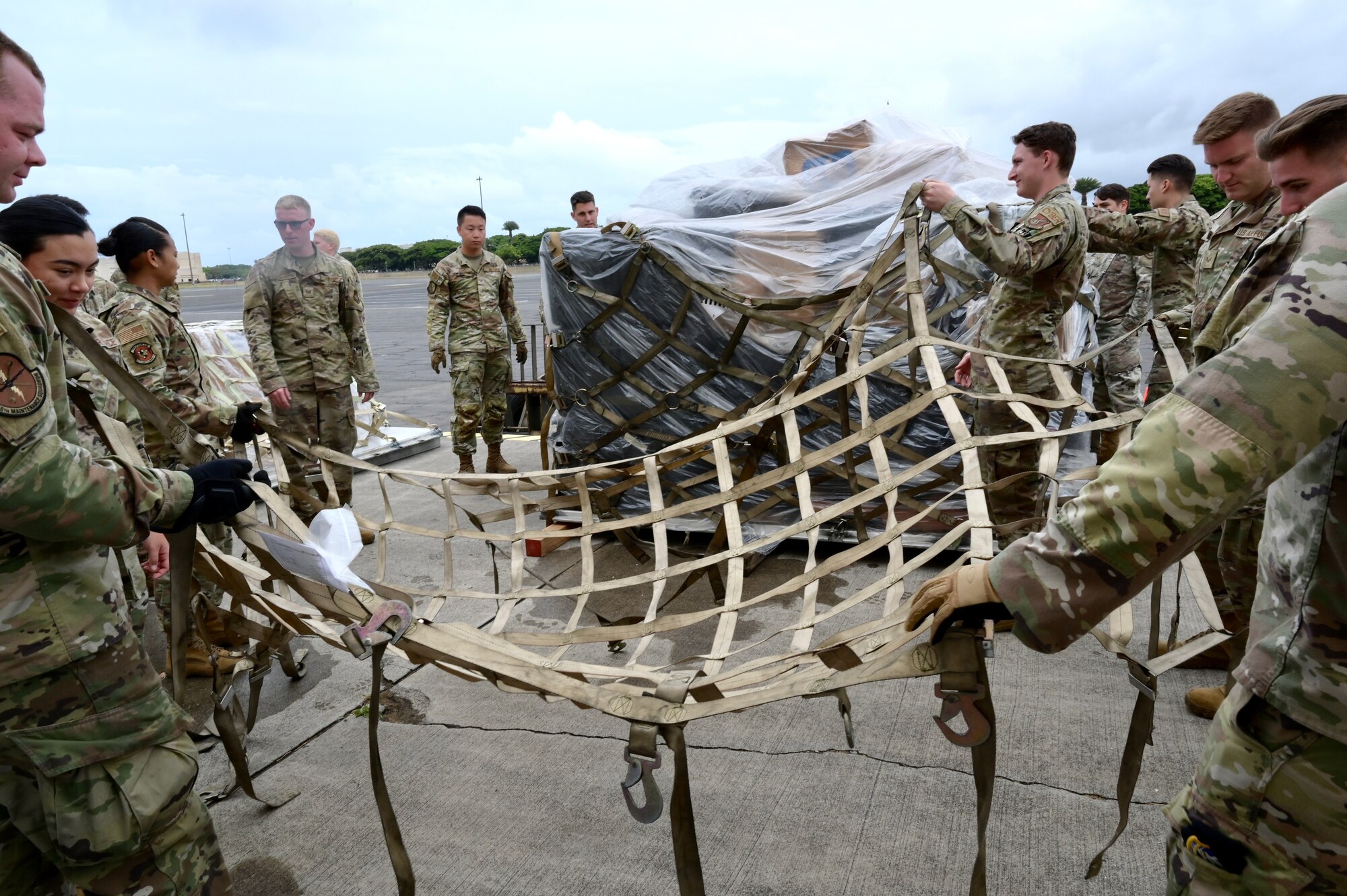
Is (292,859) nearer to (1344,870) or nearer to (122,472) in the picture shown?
(122,472)

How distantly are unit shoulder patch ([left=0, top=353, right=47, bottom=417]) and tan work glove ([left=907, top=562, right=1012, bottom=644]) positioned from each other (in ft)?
4.53

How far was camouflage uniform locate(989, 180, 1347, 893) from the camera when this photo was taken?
0.87 meters

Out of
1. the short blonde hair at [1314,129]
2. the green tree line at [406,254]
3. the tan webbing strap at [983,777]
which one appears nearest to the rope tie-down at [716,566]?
the tan webbing strap at [983,777]

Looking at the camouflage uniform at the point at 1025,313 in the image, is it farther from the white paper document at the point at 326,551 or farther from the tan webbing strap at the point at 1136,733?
the white paper document at the point at 326,551

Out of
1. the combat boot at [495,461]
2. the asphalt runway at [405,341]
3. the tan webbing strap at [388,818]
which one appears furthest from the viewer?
Answer: the asphalt runway at [405,341]

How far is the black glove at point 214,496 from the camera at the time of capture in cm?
152

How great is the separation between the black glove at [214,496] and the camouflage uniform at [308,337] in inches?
106

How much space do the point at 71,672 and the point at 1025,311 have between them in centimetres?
326

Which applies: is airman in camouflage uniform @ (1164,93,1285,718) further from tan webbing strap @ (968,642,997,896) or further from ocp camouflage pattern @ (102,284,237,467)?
ocp camouflage pattern @ (102,284,237,467)

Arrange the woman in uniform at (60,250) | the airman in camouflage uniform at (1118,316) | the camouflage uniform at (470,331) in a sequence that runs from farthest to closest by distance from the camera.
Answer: the camouflage uniform at (470,331) → the airman in camouflage uniform at (1118,316) → the woman in uniform at (60,250)

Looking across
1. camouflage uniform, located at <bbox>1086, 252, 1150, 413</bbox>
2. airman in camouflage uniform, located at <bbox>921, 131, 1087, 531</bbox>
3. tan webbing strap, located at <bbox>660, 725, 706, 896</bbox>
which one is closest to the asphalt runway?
airman in camouflage uniform, located at <bbox>921, 131, 1087, 531</bbox>

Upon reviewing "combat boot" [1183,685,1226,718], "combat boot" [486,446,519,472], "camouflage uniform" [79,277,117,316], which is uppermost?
"camouflage uniform" [79,277,117,316]

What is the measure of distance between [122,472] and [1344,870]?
1.89 m

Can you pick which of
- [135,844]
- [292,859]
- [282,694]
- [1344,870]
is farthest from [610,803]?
[1344,870]
